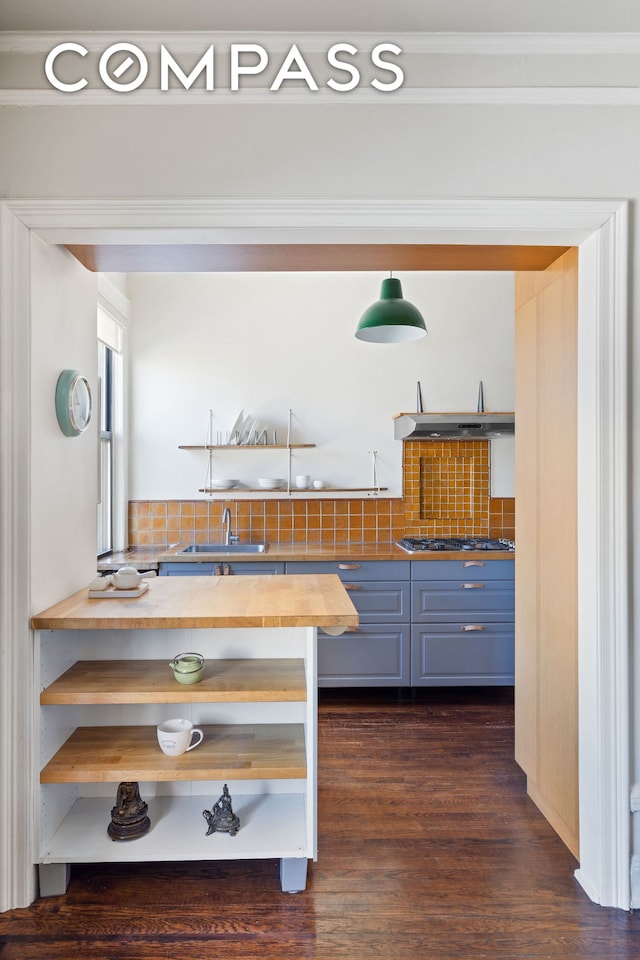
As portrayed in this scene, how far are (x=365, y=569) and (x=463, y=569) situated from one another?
2.04 feet

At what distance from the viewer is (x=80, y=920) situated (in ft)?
6.16

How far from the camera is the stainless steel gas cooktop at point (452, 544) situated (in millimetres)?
3975

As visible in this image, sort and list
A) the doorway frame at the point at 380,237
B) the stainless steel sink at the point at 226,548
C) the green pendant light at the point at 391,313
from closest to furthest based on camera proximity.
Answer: the doorway frame at the point at 380,237 → the green pendant light at the point at 391,313 → the stainless steel sink at the point at 226,548

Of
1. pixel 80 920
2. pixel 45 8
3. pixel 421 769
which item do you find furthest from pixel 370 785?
pixel 45 8

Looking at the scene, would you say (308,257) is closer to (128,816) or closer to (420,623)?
(128,816)

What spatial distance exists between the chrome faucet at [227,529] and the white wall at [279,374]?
0.95ft

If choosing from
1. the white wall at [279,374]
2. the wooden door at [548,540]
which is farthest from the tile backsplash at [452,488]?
the wooden door at [548,540]

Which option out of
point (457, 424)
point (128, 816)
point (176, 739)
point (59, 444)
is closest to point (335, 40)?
point (59, 444)

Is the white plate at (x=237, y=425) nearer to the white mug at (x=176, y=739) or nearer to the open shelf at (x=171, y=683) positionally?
the open shelf at (x=171, y=683)

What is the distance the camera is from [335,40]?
76.3 inches

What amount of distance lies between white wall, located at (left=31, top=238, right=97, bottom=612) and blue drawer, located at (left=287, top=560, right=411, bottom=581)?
1.58m

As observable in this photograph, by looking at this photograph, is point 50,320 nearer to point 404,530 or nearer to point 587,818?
point 587,818

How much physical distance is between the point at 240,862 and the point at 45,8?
287 centimetres

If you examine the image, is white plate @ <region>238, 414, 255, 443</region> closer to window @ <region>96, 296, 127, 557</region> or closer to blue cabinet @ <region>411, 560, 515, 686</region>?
window @ <region>96, 296, 127, 557</region>
